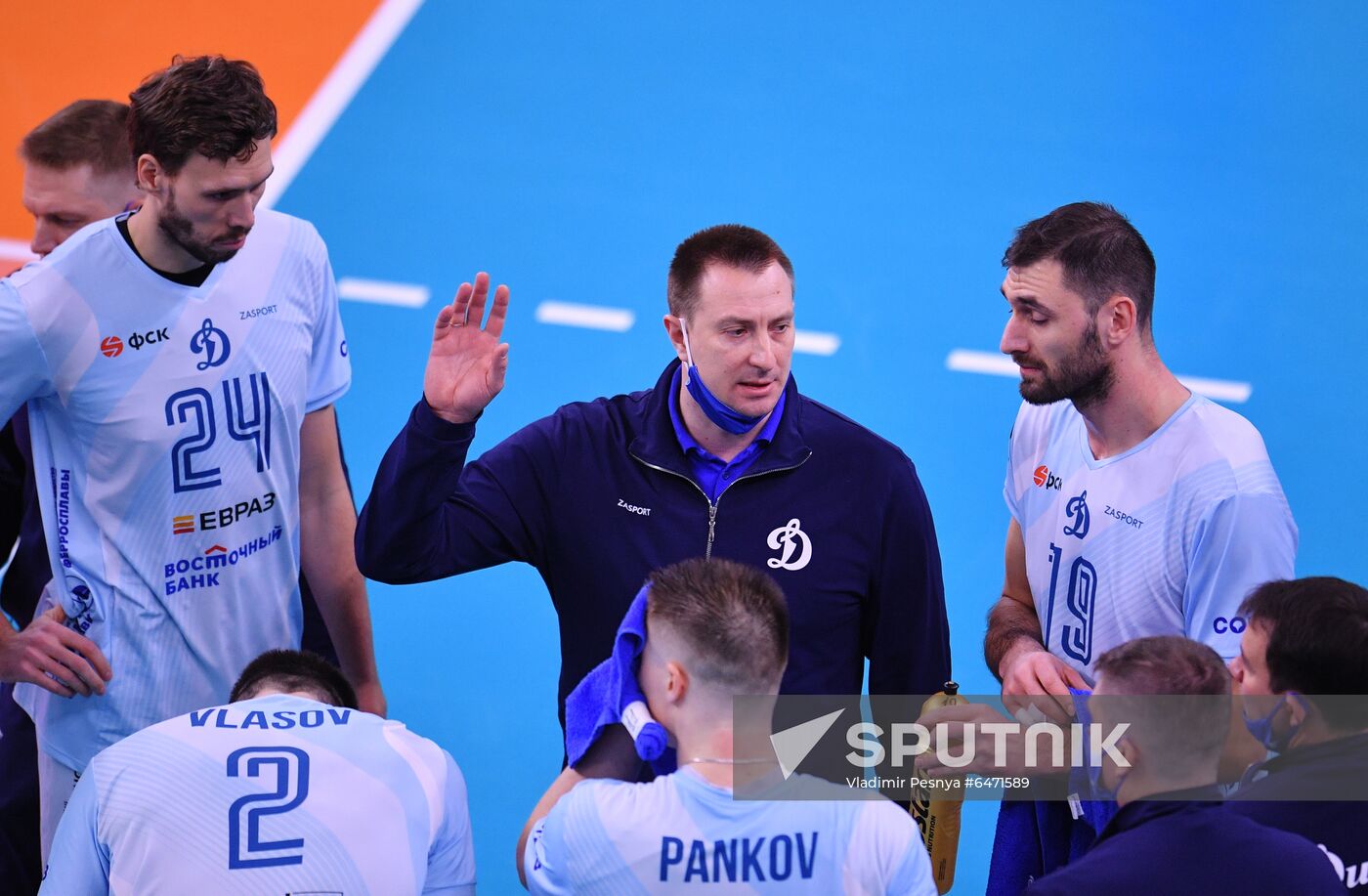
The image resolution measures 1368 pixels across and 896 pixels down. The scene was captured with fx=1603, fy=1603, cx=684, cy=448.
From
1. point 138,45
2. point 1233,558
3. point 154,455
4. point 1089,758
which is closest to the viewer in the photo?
point 1089,758

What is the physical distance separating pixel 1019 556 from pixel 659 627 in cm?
189

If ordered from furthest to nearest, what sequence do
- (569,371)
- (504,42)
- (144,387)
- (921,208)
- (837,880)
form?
1. (504,42)
2. (921,208)
3. (569,371)
4. (144,387)
5. (837,880)

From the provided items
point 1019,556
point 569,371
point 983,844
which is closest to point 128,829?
point 1019,556

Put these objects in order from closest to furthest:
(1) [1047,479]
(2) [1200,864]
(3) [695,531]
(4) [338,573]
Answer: (2) [1200,864]
(3) [695,531]
(1) [1047,479]
(4) [338,573]

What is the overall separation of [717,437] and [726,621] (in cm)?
116

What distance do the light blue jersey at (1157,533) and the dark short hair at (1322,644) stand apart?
55 centimetres

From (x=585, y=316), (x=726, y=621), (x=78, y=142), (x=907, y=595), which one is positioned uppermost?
(x=585, y=316)

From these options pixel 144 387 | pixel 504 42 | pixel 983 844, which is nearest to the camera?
pixel 144 387

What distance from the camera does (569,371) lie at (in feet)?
25.2

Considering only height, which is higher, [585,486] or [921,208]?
[921,208]

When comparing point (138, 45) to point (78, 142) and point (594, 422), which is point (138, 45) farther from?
point (594, 422)

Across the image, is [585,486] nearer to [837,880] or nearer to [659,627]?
[659,627]

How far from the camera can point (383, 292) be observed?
8.05m

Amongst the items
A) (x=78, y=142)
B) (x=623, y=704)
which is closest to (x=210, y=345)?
(x=78, y=142)
